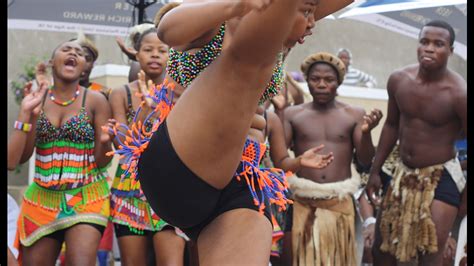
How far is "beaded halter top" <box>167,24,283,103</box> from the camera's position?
3.38m

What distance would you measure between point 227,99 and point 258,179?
1.57 ft

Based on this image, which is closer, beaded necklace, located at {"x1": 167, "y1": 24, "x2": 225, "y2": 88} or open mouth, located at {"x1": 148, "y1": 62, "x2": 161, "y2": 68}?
beaded necklace, located at {"x1": 167, "y1": 24, "x2": 225, "y2": 88}

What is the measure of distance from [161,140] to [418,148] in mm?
3869

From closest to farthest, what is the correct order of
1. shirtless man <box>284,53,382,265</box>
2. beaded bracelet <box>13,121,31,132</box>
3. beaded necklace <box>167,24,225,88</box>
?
beaded necklace <box>167,24,225,88</box> → beaded bracelet <box>13,121,31,132</box> → shirtless man <box>284,53,382,265</box>

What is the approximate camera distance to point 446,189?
6625 mm

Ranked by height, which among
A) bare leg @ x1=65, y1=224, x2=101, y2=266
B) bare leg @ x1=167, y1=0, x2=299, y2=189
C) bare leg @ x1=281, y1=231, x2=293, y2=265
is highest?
bare leg @ x1=167, y1=0, x2=299, y2=189

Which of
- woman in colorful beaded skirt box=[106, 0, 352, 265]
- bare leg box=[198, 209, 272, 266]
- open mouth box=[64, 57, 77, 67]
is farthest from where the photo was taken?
open mouth box=[64, 57, 77, 67]

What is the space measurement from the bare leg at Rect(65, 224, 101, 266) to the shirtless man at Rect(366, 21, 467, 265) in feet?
7.45

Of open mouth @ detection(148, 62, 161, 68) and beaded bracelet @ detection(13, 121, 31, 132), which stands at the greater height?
open mouth @ detection(148, 62, 161, 68)

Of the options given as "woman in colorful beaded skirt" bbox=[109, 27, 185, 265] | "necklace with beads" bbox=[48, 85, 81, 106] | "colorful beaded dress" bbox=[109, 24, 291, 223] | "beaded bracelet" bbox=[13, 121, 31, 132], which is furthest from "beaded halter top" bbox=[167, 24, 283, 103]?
"necklace with beads" bbox=[48, 85, 81, 106]

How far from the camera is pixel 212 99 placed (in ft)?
10.3

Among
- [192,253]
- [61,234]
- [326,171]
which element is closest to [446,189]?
[326,171]

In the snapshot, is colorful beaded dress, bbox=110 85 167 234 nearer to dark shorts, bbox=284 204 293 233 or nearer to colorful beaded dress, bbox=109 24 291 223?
dark shorts, bbox=284 204 293 233

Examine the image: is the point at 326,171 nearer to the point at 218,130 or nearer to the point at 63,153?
the point at 63,153
